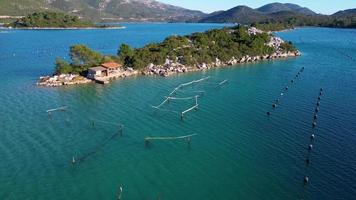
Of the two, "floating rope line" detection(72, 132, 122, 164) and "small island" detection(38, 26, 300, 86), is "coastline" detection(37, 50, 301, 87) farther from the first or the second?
"floating rope line" detection(72, 132, 122, 164)

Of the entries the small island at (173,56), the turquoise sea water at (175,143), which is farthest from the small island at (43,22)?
the turquoise sea water at (175,143)

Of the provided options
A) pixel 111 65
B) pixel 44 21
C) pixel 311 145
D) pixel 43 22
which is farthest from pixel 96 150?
Result: pixel 44 21

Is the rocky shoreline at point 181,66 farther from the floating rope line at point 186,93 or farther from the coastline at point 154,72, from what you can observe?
the floating rope line at point 186,93

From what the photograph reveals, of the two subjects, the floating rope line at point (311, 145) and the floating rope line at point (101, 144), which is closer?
the floating rope line at point (311, 145)

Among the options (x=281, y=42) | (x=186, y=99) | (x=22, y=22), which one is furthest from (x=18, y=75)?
(x=22, y=22)

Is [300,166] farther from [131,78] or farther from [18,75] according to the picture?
[18,75]

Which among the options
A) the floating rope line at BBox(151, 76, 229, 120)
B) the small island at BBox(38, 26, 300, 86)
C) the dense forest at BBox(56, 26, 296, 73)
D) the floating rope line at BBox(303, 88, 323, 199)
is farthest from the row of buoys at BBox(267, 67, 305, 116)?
the dense forest at BBox(56, 26, 296, 73)

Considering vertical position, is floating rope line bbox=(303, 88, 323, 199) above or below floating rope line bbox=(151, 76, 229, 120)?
above

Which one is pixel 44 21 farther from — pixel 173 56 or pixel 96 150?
pixel 96 150

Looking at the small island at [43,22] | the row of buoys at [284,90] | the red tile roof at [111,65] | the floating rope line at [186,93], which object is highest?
the red tile roof at [111,65]
